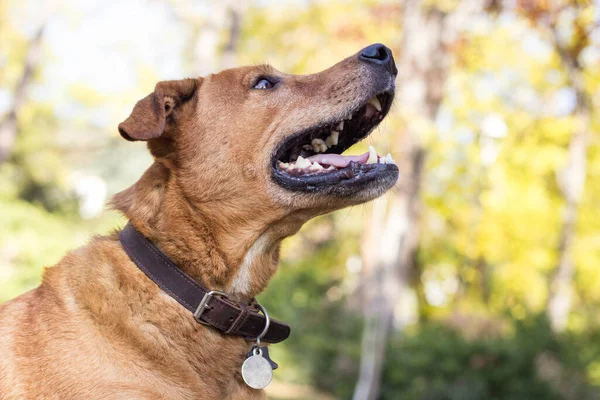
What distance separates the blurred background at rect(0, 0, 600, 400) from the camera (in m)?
9.93

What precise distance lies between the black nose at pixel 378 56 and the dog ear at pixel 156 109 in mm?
989

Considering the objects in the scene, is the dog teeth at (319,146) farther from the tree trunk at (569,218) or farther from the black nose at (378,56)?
the tree trunk at (569,218)

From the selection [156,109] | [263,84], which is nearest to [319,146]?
[263,84]

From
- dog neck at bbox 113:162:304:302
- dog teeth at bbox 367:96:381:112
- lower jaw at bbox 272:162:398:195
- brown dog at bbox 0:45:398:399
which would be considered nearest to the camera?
brown dog at bbox 0:45:398:399

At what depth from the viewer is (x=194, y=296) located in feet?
10.6

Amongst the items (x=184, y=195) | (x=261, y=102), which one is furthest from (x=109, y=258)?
(x=261, y=102)

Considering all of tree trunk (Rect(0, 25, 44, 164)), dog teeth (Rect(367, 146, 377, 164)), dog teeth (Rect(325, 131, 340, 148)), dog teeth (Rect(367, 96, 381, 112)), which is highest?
tree trunk (Rect(0, 25, 44, 164))

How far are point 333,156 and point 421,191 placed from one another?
33.1ft

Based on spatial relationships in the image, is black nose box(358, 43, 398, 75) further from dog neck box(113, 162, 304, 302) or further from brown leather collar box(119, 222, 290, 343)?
brown leather collar box(119, 222, 290, 343)

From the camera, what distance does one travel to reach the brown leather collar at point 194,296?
321cm

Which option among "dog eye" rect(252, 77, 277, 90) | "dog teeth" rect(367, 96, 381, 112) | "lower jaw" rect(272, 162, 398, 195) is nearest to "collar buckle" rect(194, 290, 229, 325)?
"lower jaw" rect(272, 162, 398, 195)

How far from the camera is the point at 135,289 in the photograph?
10.6 ft

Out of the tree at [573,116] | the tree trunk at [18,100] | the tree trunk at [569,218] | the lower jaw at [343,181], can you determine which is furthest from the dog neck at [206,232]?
the tree trunk at [18,100]

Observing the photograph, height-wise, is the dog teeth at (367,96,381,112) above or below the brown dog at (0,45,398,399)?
above
